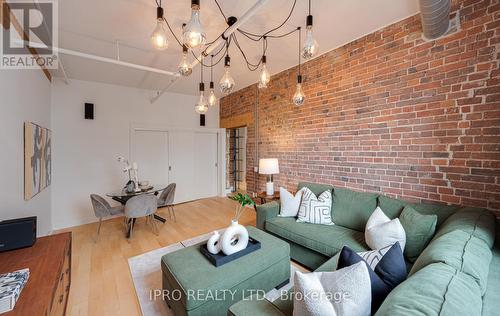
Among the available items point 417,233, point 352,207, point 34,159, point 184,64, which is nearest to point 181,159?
point 34,159

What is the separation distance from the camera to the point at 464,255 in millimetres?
1039

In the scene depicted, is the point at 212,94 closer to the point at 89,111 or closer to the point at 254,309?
the point at 254,309

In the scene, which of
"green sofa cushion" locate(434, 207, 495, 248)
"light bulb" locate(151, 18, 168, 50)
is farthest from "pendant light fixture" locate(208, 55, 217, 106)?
"green sofa cushion" locate(434, 207, 495, 248)

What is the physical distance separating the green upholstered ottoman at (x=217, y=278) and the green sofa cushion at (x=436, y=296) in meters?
1.12

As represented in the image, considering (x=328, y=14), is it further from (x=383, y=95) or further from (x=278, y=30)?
(x=383, y=95)

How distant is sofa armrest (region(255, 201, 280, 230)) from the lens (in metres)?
2.79

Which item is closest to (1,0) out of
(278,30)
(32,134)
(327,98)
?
(32,134)

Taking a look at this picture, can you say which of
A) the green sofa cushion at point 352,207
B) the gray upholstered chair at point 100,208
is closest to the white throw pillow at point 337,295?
the green sofa cushion at point 352,207

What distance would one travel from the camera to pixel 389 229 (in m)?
1.78

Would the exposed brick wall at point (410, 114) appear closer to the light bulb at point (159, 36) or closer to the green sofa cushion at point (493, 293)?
the green sofa cushion at point (493, 293)

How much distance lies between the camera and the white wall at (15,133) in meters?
1.74

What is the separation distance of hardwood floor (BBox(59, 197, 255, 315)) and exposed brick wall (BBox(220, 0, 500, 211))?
2114 mm

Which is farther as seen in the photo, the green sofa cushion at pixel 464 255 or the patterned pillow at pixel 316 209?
the patterned pillow at pixel 316 209

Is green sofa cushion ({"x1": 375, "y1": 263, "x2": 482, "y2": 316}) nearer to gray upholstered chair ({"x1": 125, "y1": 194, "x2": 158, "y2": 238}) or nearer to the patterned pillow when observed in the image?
the patterned pillow
